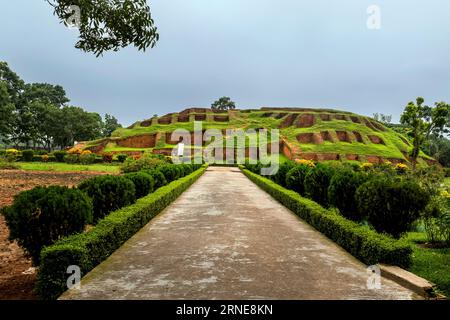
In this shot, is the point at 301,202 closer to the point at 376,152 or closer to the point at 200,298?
the point at 200,298

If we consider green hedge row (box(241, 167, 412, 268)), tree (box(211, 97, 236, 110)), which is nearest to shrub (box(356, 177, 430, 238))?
green hedge row (box(241, 167, 412, 268))

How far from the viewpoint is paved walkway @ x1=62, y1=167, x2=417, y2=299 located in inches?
154

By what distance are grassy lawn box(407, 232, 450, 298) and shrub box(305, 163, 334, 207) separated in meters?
3.33

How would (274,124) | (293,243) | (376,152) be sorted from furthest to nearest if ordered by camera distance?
1. (274,124)
2. (376,152)
3. (293,243)

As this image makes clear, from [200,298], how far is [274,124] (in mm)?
59676

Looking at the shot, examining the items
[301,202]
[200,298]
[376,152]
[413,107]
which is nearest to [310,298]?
[200,298]

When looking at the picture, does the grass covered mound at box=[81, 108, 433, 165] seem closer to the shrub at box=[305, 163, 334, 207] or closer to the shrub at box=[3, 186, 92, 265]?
the shrub at box=[305, 163, 334, 207]

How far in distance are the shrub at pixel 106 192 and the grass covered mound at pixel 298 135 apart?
33.4 metres

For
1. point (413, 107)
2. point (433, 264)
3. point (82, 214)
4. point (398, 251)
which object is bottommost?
point (433, 264)

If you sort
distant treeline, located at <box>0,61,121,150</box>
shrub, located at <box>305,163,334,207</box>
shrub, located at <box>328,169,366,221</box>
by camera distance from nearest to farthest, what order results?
shrub, located at <box>328,169,366,221</box>
shrub, located at <box>305,163,334,207</box>
distant treeline, located at <box>0,61,121,150</box>

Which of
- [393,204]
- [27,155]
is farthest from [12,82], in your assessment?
[393,204]

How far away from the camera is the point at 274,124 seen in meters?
62.2

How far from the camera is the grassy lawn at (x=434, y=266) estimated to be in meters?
4.35

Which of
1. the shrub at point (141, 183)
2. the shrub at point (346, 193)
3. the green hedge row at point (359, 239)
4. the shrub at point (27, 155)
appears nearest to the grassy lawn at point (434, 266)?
the green hedge row at point (359, 239)
